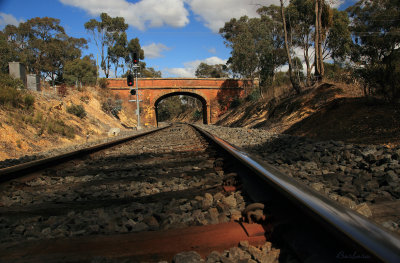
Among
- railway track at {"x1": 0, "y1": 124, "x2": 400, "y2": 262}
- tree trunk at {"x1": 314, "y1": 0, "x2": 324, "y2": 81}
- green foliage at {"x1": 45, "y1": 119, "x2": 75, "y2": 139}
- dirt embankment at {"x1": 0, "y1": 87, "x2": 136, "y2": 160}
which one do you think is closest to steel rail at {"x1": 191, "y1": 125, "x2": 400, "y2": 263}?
railway track at {"x1": 0, "y1": 124, "x2": 400, "y2": 262}

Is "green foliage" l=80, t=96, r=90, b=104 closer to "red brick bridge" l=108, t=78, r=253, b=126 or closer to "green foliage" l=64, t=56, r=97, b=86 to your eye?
"green foliage" l=64, t=56, r=97, b=86

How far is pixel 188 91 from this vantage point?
132 feet

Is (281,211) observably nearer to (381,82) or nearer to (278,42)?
(381,82)

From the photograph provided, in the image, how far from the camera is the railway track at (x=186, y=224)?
1307mm

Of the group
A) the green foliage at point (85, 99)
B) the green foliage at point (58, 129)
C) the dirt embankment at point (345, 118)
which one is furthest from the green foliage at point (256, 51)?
the green foliage at point (58, 129)

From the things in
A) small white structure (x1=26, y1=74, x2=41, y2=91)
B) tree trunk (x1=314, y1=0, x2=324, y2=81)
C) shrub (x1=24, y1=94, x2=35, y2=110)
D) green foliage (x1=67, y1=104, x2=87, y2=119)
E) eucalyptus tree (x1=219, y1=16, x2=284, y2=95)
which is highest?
eucalyptus tree (x1=219, y1=16, x2=284, y2=95)

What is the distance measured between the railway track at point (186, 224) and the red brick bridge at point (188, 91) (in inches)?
1465

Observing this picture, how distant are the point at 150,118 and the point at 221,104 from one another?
10.3m

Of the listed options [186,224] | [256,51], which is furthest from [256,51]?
[186,224]

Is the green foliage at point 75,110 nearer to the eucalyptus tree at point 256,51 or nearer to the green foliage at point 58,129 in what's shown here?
the green foliage at point 58,129

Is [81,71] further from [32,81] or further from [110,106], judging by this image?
[32,81]

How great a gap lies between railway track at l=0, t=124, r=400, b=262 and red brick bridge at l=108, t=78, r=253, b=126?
122ft

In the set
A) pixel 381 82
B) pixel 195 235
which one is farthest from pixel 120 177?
pixel 381 82

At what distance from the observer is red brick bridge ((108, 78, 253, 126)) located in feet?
129
